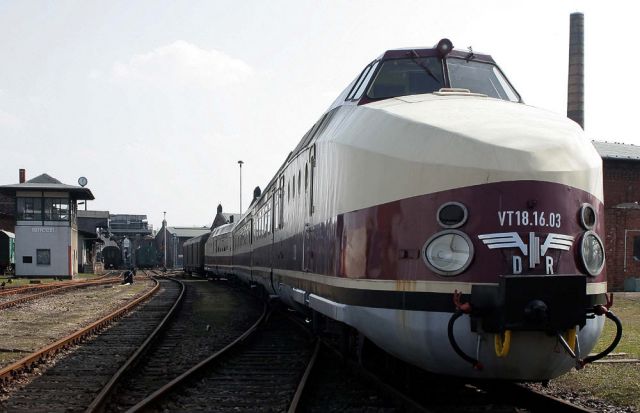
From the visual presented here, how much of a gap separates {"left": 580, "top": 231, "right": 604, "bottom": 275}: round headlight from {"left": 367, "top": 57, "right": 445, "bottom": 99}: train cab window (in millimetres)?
2756

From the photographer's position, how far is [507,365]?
212 inches

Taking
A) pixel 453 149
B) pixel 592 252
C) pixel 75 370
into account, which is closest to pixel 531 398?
pixel 592 252

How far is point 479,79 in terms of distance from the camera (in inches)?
321

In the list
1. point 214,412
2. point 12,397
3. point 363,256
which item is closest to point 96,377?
point 12,397

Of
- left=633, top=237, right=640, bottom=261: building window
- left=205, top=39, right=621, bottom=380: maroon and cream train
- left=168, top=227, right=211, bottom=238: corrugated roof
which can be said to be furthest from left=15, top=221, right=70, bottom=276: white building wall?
left=168, top=227, right=211, bottom=238: corrugated roof

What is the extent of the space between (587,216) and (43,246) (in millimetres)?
41893

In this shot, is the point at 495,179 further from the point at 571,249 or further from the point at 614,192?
the point at 614,192

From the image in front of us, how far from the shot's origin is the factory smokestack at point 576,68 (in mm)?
29906

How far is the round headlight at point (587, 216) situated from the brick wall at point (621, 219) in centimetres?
2869

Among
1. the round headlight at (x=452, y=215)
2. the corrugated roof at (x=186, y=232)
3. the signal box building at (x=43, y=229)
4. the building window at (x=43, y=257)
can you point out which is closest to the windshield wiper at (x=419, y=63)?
the round headlight at (x=452, y=215)

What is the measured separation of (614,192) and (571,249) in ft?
102

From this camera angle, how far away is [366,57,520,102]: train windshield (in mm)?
7863

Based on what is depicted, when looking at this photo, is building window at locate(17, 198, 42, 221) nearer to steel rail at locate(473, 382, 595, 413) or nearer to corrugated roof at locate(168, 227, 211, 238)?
steel rail at locate(473, 382, 595, 413)

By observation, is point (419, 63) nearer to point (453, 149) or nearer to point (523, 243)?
point (453, 149)
